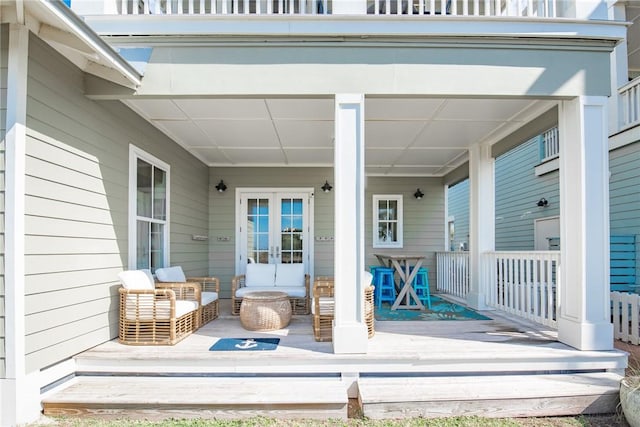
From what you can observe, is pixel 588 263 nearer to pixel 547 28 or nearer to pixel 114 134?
pixel 547 28

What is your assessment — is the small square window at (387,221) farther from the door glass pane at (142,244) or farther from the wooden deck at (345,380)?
the door glass pane at (142,244)

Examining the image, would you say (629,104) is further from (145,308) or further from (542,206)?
(145,308)

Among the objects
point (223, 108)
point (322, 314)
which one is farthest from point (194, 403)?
point (223, 108)

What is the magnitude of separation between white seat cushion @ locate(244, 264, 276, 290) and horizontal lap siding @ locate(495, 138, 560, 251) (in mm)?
6070

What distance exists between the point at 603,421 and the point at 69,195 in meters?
4.68

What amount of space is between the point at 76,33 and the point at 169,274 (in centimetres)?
295

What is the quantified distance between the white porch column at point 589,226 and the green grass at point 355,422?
801 mm

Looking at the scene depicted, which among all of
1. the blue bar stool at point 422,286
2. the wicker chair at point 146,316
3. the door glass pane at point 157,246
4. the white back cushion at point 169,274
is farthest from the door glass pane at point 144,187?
the blue bar stool at point 422,286

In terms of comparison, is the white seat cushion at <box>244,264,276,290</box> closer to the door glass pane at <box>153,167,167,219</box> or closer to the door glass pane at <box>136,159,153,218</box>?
the door glass pane at <box>153,167,167,219</box>

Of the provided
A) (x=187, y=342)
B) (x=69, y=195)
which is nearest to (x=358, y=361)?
(x=187, y=342)

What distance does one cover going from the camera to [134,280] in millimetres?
3877

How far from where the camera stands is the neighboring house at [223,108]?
2.78 metres

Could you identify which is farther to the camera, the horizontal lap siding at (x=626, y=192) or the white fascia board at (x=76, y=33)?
the horizontal lap siding at (x=626, y=192)

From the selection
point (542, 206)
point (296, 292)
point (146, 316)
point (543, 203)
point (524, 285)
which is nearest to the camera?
point (146, 316)
